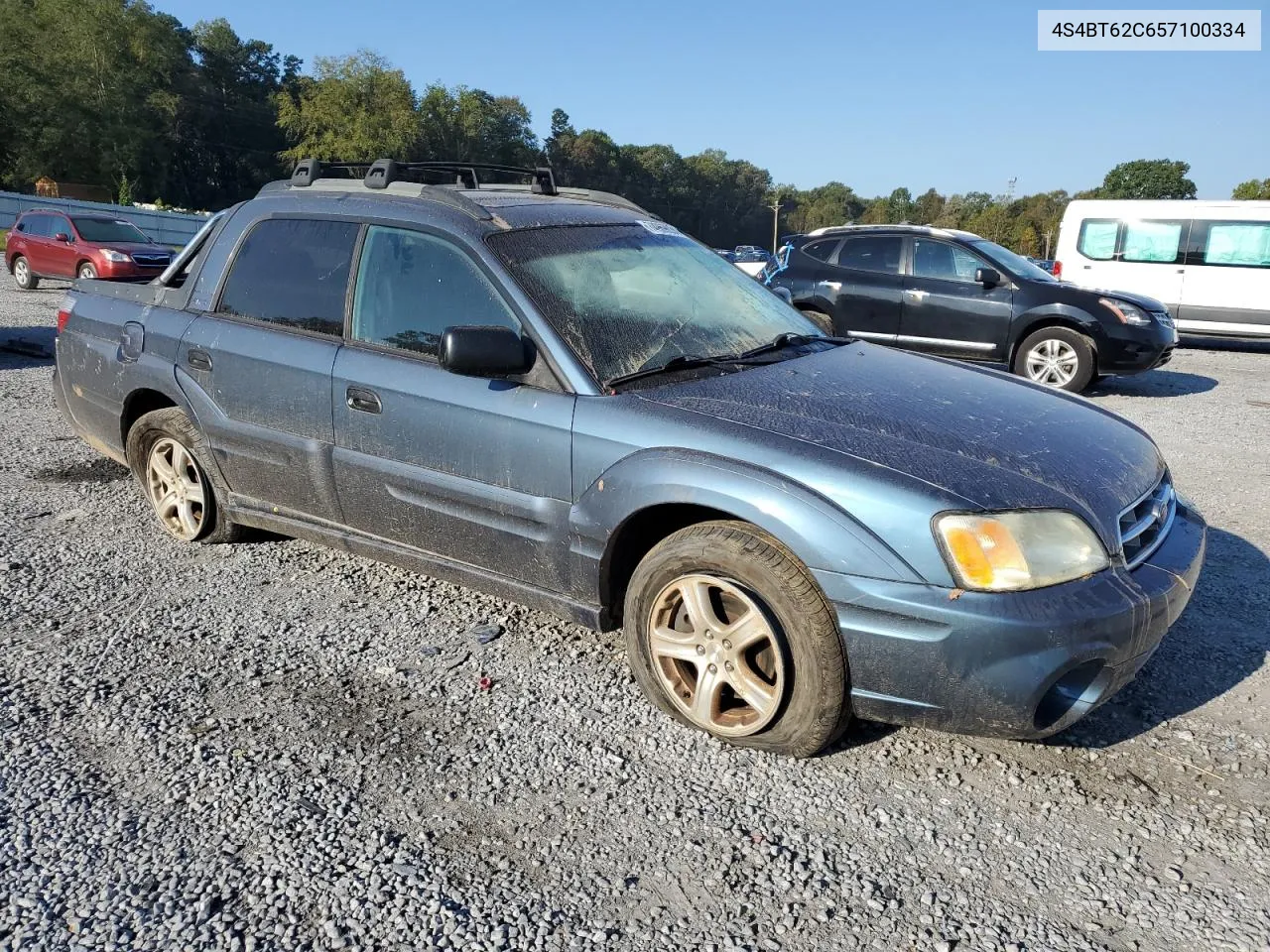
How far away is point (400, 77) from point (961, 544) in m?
84.3

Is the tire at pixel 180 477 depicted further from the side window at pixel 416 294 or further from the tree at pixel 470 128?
the tree at pixel 470 128

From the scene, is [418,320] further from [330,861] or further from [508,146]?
[508,146]

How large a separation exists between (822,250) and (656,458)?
855 centimetres

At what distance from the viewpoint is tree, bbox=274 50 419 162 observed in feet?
241

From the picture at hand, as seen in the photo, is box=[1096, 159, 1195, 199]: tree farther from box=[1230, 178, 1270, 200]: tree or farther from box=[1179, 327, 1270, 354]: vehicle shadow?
box=[1179, 327, 1270, 354]: vehicle shadow

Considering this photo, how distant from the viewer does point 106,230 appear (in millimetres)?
16547

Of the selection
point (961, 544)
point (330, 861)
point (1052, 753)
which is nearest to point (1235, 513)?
point (1052, 753)

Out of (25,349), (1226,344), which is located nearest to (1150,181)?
→ (1226,344)

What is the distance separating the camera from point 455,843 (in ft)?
7.84

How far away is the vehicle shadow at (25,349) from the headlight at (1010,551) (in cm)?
944

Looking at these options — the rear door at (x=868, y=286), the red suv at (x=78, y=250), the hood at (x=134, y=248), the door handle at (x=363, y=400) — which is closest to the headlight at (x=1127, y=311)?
the rear door at (x=868, y=286)

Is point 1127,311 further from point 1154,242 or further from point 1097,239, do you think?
point 1097,239

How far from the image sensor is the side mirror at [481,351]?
3008mm

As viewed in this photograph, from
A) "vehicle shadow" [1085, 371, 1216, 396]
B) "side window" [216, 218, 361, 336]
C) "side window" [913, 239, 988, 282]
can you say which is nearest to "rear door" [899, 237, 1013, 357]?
"side window" [913, 239, 988, 282]
